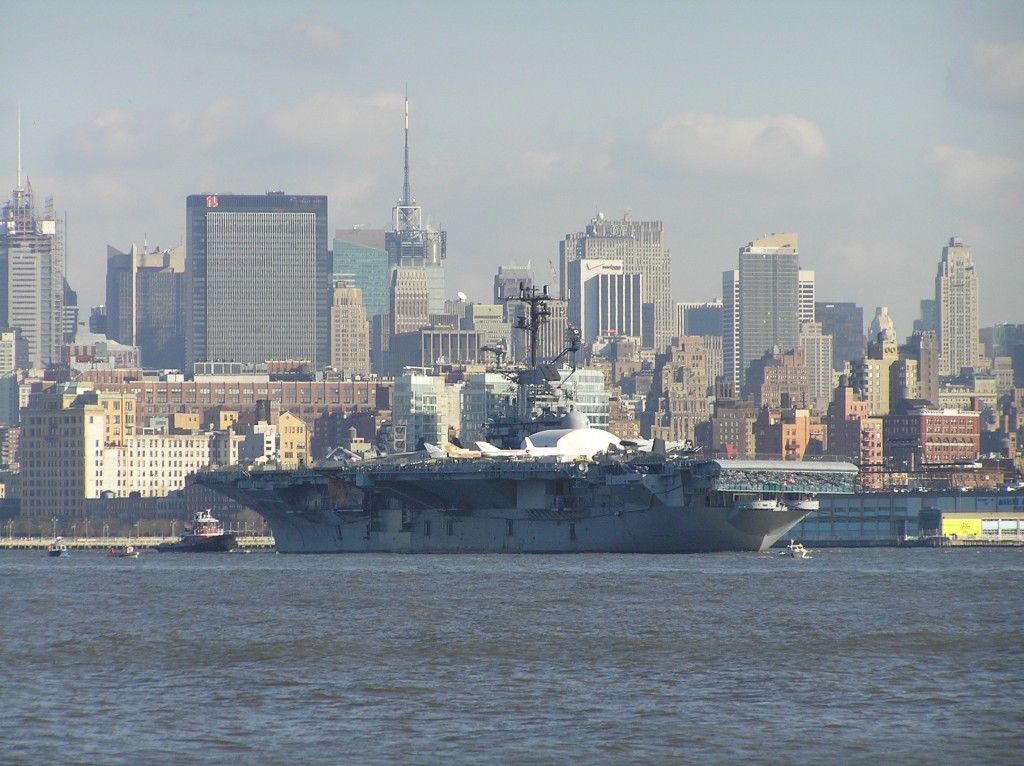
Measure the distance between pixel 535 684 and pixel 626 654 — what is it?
4.40m

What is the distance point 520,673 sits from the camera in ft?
120

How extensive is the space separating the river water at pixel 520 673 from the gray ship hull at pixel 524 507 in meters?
11.5

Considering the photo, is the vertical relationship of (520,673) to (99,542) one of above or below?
above

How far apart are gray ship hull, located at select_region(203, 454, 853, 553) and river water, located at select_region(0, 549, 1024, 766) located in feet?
37.7

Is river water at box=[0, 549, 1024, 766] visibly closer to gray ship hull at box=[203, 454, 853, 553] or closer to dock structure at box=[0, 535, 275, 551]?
gray ship hull at box=[203, 454, 853, 553]

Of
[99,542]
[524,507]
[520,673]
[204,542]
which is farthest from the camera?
[99,542]

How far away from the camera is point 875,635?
1677 inches

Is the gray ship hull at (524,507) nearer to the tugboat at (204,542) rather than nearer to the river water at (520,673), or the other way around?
the river water at (520,673)

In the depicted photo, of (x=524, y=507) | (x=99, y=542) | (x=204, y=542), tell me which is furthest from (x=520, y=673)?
(x=99, y=542)

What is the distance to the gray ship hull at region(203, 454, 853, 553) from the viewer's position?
236 feet

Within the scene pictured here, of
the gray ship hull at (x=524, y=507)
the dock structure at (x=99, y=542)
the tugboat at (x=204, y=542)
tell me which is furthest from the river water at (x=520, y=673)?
the dock structure at (x=99, y=542)

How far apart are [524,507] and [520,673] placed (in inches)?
1603

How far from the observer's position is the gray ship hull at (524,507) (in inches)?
2827

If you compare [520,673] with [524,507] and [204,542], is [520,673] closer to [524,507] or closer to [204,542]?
[524,507]
